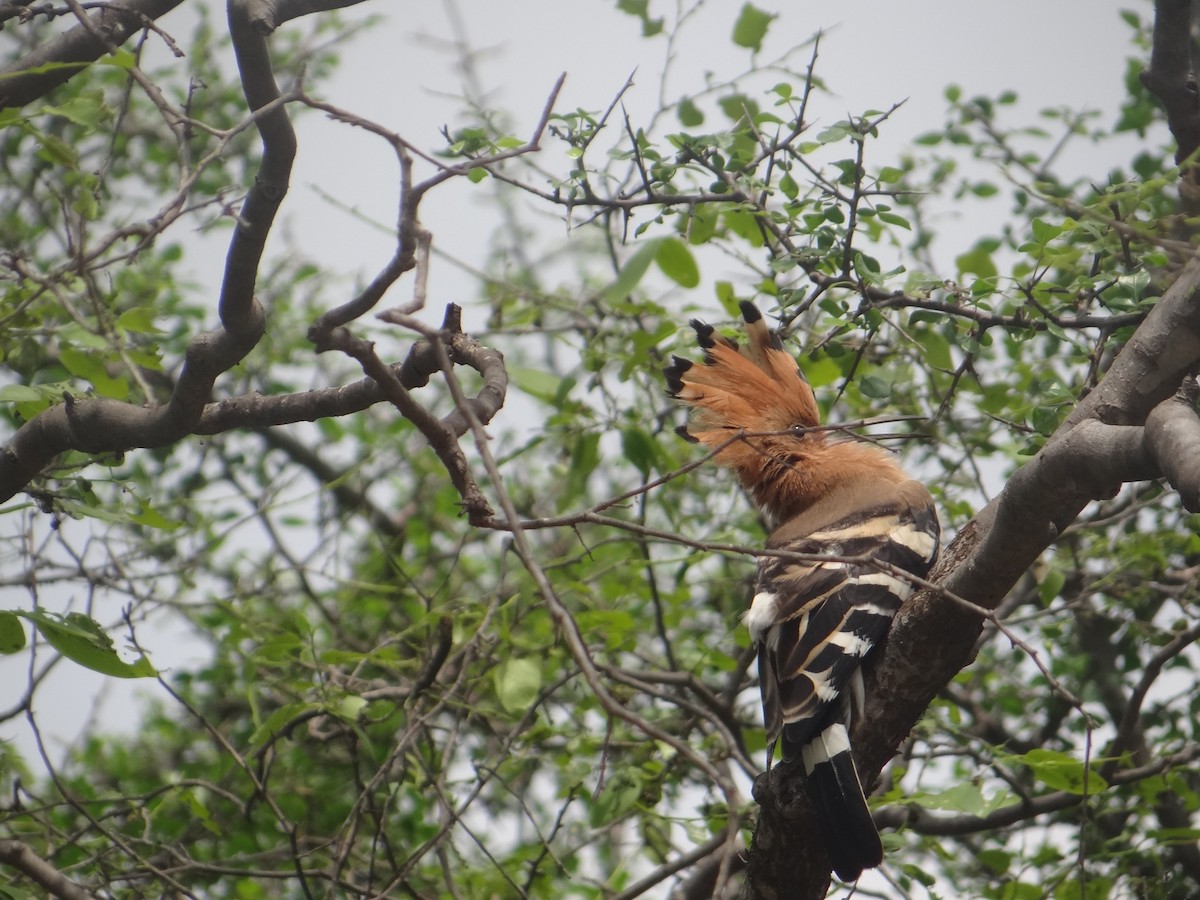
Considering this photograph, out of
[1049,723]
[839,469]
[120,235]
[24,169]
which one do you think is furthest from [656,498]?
[24,169]

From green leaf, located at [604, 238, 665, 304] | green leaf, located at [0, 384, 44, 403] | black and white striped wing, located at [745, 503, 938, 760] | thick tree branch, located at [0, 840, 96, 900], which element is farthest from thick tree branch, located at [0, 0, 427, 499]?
black and white striped wing, located at [745, 503, 938, 760]

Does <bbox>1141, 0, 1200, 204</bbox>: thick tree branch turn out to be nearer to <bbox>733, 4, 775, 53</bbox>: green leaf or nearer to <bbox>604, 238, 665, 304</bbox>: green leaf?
<bbox>733, 4, 775, 53</bbox>: green leaf

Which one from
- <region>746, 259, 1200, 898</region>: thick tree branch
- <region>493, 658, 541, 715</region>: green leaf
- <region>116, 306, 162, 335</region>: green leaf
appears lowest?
<region>746, 259, 1200, 898</region>: thick tree branch

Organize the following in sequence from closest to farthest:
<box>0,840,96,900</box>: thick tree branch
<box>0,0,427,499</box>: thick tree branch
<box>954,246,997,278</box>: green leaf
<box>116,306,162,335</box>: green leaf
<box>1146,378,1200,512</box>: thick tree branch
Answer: <box>1146,378,1200,512</box>: thick tree branch → <box>0,0,427,499</box>: thick tree branch → <box>116,306,162,335</box>: green leaf → <box>0,840,96,900</box>: thick tree branch → <box>954,246,997,278</box>: green leaf

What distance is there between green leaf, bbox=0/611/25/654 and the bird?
1.11 m

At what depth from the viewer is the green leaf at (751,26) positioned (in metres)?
2.45

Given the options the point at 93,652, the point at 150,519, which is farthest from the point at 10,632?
the point at 150,519

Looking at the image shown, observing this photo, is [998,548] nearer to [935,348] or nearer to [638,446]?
[935,348]

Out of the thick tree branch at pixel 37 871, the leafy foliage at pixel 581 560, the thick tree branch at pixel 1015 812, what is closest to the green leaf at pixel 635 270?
the leafy foliage at pixel 581 560

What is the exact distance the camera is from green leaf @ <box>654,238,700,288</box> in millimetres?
2240

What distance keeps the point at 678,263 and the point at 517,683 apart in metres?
0.93

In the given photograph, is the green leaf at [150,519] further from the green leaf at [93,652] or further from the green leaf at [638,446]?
the green leaf at [638,446]

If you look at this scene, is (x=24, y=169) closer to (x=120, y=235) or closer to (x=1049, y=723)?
(x=120, y=235)

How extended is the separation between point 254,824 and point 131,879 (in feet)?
2.06
